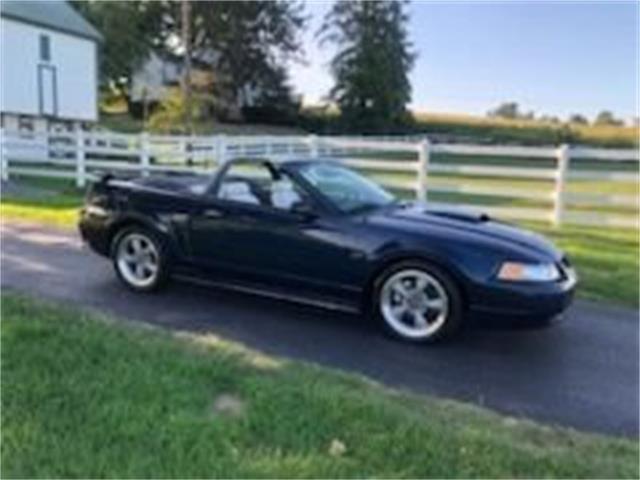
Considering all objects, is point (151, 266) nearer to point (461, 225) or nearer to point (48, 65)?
point (461, 225)

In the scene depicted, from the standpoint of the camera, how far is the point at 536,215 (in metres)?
14.6

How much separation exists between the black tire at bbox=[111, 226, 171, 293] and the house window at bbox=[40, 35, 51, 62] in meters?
33.5

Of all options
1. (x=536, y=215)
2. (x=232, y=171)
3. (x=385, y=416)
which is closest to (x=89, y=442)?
(x=385, y=416)

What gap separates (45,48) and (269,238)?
1376 inches

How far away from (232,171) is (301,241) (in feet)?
3.74

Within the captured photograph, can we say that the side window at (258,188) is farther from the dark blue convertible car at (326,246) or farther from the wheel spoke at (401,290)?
the wheel spoke at (401,290)

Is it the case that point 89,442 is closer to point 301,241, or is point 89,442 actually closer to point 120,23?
point 301,241

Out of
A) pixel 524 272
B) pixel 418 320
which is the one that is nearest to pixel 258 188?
pixel 418 320

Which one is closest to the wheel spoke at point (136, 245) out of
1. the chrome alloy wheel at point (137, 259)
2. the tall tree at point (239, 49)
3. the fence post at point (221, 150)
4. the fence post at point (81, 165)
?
the chrome alloy wheel at point (137, 259)

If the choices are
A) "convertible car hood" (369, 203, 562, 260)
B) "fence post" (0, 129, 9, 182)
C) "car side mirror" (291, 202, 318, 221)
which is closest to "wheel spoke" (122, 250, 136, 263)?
"car side mirror" (291, 202, 318, 221)

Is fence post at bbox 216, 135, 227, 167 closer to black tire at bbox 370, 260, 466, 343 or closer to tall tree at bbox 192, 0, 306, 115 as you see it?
black tire at bbox 370, 260, 466, 343

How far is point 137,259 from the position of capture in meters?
8.85

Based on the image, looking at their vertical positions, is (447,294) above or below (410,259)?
below

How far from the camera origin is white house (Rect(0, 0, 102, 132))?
37875 mm
